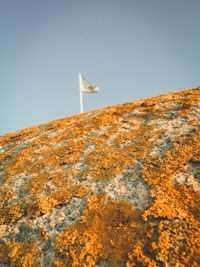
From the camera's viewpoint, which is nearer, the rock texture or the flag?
the rock texture

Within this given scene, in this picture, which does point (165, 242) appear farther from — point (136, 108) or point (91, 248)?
point (136, 108)

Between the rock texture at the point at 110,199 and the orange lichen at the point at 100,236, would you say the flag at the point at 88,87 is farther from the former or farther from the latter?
the orange lichen at the point at 100,236

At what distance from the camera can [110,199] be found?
14.0 feet

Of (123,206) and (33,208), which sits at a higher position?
(123,206)

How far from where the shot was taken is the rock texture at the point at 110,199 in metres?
3.13

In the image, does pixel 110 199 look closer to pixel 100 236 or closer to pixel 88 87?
pixel 100 236

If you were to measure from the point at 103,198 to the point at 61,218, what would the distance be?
125 centimetres

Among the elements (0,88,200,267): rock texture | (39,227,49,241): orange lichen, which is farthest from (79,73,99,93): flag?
(39,227,49,241): orange lichen

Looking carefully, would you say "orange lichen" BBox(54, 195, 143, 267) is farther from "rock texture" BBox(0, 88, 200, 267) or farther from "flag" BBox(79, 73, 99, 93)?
"flag" BBox(79, 73, 99, 93)

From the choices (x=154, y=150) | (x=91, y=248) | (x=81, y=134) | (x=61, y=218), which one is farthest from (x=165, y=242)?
(x=81, y=134)

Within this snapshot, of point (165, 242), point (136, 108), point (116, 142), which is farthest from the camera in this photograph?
point (136, 108)

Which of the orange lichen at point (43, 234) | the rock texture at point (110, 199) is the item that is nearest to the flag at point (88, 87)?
the rock texture at point (110, 199)

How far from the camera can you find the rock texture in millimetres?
3135

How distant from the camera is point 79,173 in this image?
562 centimetres
